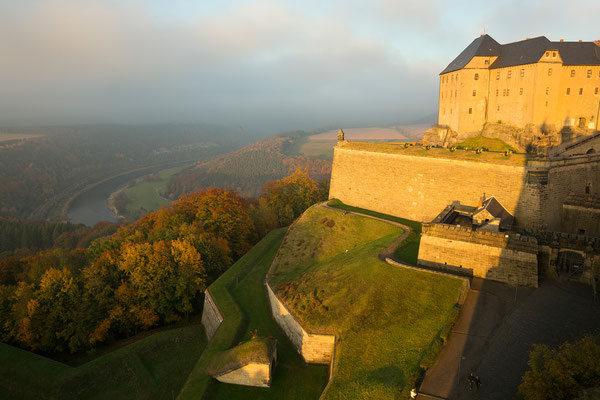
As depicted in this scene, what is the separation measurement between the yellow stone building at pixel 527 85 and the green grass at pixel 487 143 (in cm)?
197

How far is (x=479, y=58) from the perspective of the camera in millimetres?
42562

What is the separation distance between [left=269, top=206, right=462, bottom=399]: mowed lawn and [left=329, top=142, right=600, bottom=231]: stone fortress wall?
6.13m

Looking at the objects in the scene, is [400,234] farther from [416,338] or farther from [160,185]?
[160,185]

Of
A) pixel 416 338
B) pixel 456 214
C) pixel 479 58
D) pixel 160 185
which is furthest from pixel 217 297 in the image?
pixel 160 185

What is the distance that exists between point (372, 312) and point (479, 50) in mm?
37794

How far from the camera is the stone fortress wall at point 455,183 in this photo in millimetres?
28891

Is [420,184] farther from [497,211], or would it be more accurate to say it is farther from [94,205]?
[94,205]

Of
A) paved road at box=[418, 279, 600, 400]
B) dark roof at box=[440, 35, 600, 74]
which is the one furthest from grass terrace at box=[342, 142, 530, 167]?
dark roof at box=[440, 35, 600, 74]

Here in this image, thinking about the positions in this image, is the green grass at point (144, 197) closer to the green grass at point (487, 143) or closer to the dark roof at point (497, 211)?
the green grass at point (487, 143)

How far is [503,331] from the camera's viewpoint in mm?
18062

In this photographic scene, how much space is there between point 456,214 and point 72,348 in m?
35.8

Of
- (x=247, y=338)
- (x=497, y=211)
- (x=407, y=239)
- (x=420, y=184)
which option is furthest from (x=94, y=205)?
(x=497, y=211)

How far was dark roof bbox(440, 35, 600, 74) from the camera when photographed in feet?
125

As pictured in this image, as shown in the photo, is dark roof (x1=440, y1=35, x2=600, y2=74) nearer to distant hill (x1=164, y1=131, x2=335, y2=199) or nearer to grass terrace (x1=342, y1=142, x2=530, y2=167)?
grass terrace (x1=342, y1=142, x2=530, y2=167)
